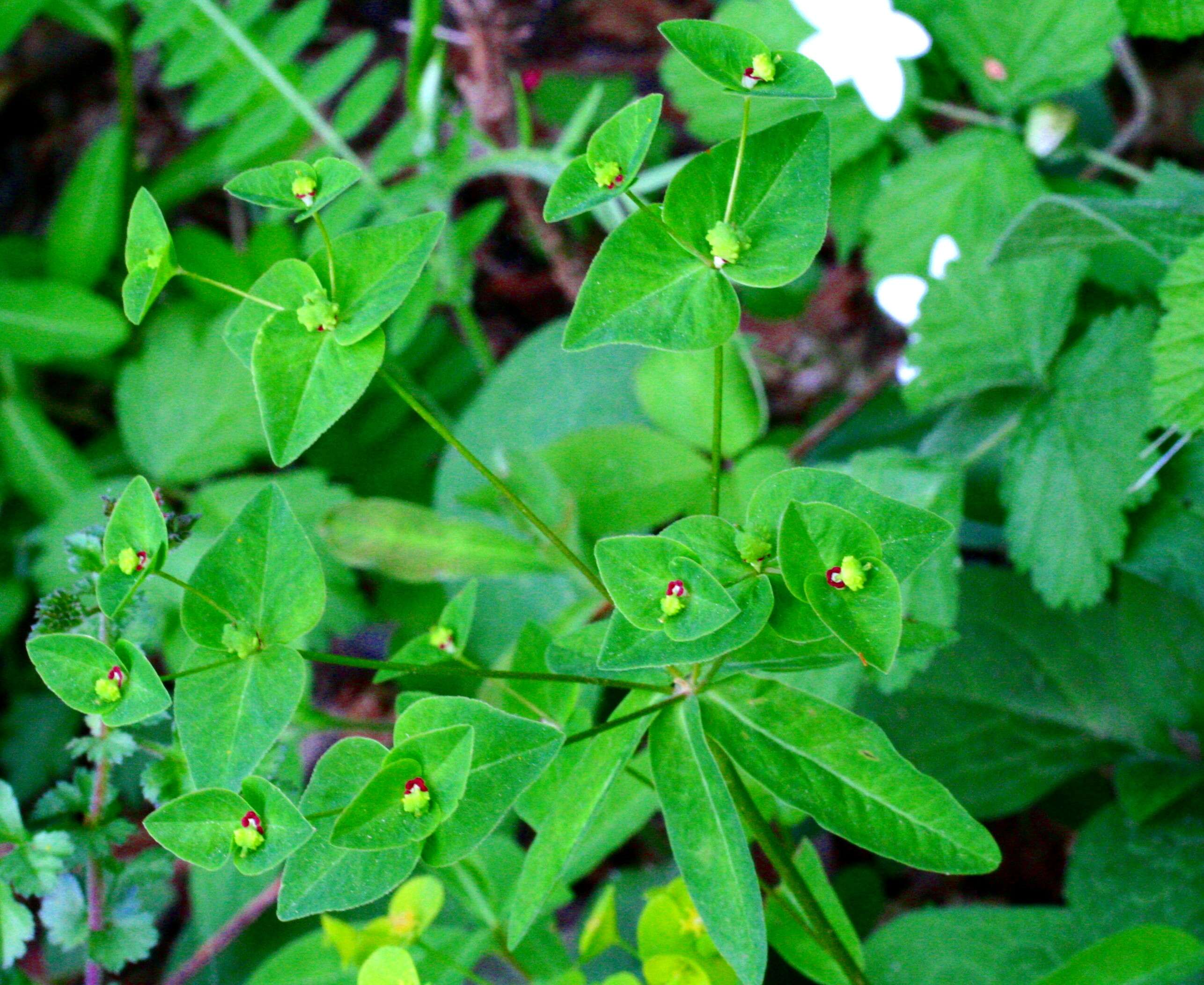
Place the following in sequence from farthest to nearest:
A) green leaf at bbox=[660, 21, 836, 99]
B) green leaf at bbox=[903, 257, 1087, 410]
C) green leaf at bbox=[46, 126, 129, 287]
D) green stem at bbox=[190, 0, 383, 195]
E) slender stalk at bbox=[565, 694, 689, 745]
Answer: green leaf at bbox=[46, 126, 129, 287] → green stem at bbox=[190, 0, 383, 195] → green leaf at bbox=[903, 257, 1087, 410] → slender stalk at bbox=[565, 694, 689, 745] → green leaf at bbox=[660, 21, 836, 99]

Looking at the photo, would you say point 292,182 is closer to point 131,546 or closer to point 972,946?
point 131,546

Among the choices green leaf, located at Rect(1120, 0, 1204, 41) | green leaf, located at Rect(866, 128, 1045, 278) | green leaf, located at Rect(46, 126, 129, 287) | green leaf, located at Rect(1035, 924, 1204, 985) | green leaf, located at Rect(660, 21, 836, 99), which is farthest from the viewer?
green leaf, located at Rect(46, 126, 129, 287)

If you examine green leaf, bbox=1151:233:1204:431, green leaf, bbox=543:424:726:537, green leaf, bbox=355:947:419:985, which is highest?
green leaf, bbox=1151:233:1204:431

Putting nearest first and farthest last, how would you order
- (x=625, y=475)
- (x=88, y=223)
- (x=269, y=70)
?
(x=625, y=475) → (x=269, y=70) → (x=88, y=223)

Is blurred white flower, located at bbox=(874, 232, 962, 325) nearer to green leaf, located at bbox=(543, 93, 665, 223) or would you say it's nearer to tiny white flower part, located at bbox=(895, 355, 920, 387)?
tiny white flower part, located at bbox=(895, 355, 920, 387)

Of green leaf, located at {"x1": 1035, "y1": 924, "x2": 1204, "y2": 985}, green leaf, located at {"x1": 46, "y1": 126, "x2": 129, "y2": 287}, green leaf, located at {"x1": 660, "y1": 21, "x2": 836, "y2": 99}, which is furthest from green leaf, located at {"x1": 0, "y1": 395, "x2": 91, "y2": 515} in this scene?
green leaf, located at {"x1": 1035, "y1": 924, "x2": 1204, "y2": 985}

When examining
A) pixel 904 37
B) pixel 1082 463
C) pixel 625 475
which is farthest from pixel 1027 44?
pixel 625 475

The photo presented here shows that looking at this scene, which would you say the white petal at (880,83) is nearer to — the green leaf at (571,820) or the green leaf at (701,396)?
the green leaf at (701,396)
